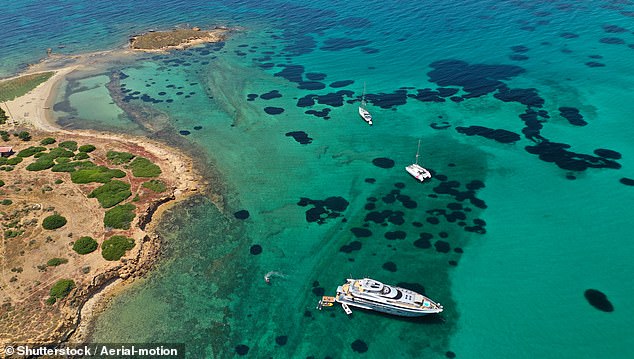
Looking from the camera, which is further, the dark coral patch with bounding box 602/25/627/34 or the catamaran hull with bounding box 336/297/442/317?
the dark coral patch with bounding box 602/25/627/34

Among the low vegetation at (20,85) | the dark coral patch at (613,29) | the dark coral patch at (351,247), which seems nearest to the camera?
the dark coral patch at (351,247)

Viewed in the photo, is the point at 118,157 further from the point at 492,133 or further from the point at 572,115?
the point at 572,115

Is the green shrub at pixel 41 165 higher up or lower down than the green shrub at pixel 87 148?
higher up

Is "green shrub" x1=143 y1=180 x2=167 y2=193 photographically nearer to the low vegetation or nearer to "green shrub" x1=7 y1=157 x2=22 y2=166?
"green shrub" x1=7 y1=157 x2=22 y2=166

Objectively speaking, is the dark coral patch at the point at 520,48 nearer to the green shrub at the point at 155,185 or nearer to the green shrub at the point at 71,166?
the green shrub at the point at 155,185

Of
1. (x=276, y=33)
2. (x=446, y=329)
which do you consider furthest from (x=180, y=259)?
(x=276, y=33)

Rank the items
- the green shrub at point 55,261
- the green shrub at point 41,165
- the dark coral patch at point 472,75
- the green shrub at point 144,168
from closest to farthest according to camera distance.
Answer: the green shrub at point 55,261
the green shrub at point 144,168
the green shrub at point 41,165
the dark coral patch at point 472,75

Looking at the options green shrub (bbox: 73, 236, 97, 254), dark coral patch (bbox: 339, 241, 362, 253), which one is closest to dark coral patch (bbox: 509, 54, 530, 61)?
dark coral patch (bbox: 339, 241, 362, 253)

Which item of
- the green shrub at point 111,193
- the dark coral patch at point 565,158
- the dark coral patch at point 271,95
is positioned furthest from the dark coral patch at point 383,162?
the green shrub at point 111,193

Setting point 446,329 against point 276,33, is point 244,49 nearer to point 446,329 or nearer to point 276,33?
point 276,33
